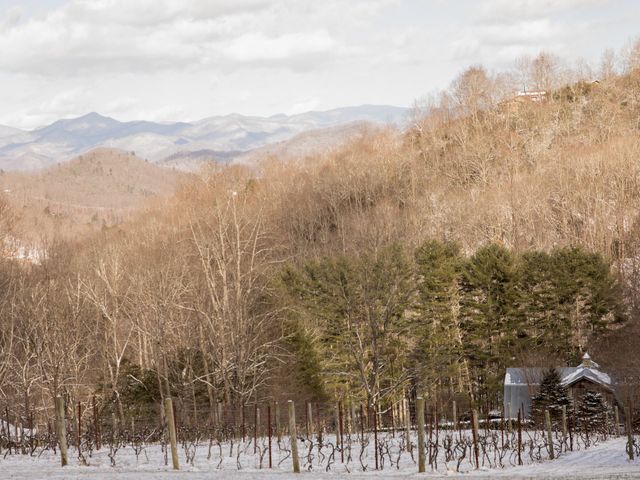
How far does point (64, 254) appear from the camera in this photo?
82.5 metres

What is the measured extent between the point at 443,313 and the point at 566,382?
14286mm

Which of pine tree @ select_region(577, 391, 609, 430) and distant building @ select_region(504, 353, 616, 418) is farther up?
→ distant building @ select_region(504, 353, 616, 418)

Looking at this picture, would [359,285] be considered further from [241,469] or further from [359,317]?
[241,469]

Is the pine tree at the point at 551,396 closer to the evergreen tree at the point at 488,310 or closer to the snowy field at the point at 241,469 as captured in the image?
the evergreen tree at the point at 488,310

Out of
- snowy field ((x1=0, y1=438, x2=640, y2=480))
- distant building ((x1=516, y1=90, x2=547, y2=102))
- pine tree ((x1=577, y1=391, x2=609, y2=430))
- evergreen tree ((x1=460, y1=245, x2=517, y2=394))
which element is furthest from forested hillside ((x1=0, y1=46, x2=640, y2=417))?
distant building ((x1=516, y1=90, x2=547, y2=102))

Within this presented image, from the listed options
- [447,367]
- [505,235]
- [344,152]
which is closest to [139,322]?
[447,367]

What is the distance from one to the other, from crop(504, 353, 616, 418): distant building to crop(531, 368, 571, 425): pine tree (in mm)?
692

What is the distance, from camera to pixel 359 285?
45281 mm

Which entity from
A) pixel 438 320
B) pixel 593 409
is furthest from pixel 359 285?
pixel 593 409

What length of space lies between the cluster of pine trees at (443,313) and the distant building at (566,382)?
3.09 metres

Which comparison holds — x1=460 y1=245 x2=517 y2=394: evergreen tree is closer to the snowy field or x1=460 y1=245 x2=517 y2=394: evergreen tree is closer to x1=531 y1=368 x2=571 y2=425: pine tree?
x1=531 y1=368 x2=571 y2=425: pine tree

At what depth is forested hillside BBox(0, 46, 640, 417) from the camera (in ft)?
133

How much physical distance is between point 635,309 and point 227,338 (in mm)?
24609

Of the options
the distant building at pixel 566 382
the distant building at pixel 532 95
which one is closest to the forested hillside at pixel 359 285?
the distant building at pixel 566 382
